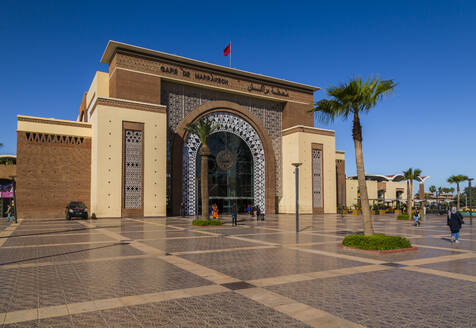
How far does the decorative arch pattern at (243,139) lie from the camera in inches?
1468

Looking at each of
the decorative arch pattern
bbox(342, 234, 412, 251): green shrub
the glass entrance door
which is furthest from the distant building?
bbox(342, 234, 412, 251): green shrub

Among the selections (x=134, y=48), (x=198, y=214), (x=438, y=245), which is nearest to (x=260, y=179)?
(x=198, y=214)

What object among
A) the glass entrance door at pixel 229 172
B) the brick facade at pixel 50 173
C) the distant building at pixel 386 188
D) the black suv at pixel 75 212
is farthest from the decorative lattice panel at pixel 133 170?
the distant building at pixel 386 188

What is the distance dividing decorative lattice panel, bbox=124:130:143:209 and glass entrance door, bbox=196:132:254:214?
841 cm

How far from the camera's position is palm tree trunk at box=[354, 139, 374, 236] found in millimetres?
12757

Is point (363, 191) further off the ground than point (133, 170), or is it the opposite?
point (133, 170)

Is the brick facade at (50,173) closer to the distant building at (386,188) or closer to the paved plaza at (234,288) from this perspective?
the paved plaza at (234,288)

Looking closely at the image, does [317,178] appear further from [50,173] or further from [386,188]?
[386,188]

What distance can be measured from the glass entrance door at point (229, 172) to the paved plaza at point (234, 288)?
27.9m

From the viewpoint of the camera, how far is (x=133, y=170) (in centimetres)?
3350

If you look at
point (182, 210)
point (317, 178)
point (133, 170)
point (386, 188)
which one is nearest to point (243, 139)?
point (317, 178)

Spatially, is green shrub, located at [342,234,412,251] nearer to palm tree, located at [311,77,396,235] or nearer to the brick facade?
palm tree, located at [311,77,396,235]

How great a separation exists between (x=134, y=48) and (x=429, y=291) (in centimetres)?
3349

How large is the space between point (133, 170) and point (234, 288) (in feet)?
92.6
